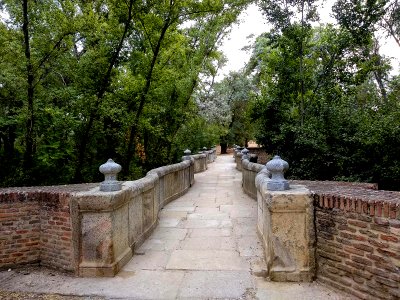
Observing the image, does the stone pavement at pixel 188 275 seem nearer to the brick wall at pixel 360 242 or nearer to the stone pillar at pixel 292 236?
the stone pillar at pixel 292 236

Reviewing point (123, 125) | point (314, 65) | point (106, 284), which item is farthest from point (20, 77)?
point (314, 65)

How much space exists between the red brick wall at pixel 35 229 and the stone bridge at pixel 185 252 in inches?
0.6

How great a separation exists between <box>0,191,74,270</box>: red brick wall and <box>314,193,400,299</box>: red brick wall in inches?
143

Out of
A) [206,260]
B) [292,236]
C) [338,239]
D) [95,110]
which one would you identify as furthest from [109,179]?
[95,110]

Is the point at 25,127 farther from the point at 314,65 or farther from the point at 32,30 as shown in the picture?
the point at 314,65

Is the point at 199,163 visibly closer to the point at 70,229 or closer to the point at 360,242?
the point at 70,229

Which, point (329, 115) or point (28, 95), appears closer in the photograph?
point (28, 95)

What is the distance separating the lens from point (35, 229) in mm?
5043

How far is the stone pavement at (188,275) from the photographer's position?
13.5 feet

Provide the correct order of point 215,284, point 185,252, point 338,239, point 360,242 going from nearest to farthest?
1. point 360,242
2. point 338,239
3. point 215,284
4. point 185,252

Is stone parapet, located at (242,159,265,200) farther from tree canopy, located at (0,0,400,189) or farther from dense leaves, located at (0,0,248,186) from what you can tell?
dense leaves, located at (0,0,248,186)

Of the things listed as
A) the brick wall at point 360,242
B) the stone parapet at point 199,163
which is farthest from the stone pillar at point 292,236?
the stone parapet at point 199,163

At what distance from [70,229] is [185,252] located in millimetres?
1960

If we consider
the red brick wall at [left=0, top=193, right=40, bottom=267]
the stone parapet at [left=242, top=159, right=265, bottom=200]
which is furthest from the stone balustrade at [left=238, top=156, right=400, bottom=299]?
the stone parapet at [left=242, top=159, right=265, bottom=200]
